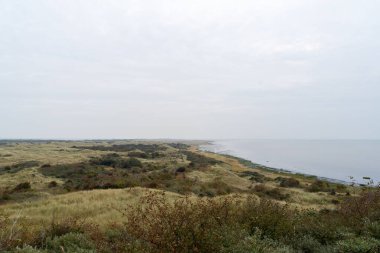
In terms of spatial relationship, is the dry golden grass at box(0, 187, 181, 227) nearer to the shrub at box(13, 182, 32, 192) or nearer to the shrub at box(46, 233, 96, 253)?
the shrub at box(46, 233, 96, 253)

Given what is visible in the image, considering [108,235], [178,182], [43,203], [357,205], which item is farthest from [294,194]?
[108,235]

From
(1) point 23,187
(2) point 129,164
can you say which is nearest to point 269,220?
(1) point 23,187

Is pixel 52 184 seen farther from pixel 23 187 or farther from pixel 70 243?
pixel 70 243

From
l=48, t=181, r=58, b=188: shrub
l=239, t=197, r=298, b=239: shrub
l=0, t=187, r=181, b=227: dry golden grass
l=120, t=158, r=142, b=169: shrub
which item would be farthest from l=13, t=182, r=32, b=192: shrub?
l=239, t=197, r=298, b=239: shrub

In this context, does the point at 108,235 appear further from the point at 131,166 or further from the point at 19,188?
the point at 131,166

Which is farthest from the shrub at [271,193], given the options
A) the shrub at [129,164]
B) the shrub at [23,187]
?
the shrub at [129,164]

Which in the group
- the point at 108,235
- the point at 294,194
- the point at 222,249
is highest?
the point at 222,249

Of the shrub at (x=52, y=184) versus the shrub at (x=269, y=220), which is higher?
the shrub at (x=269, y=220)

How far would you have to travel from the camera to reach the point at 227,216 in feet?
33.8

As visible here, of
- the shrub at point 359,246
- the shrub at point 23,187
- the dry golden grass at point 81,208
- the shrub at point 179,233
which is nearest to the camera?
the shrub at point 179,233

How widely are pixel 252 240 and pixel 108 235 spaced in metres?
5.55

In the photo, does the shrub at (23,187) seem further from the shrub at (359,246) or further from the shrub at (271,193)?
the shrub at (359,246)

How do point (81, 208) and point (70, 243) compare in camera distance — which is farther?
point (81, 208)

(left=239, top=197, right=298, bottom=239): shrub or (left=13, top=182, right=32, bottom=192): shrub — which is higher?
(left=239, top=197, right=298, bottom=239): shrub
